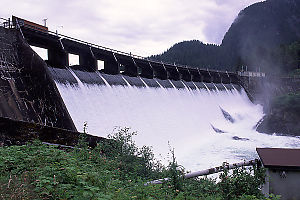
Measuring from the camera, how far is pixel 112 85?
1959 cm

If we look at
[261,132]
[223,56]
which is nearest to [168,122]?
[261,132]

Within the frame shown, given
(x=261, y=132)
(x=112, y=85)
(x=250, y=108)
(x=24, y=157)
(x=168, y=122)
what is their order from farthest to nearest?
(x=250, y=108) < (x=261, y=132) < (x=168, y=122) < (x=112, y=85) < (x=24, y=157)

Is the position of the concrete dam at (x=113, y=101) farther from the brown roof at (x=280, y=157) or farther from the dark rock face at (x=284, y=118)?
the brown roof at (x=280, y=157)

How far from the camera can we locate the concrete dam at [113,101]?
39.8 ft

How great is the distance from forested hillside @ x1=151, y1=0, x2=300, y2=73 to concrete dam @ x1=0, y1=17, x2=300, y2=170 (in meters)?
83.8

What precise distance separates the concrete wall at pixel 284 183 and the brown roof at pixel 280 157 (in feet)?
0.57

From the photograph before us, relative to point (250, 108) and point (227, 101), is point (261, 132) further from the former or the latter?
point (250, 108)

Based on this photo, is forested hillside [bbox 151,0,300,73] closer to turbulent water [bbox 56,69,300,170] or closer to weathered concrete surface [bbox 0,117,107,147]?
turbulent water [bbox 56,69,300,170]

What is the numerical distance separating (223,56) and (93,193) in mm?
132091

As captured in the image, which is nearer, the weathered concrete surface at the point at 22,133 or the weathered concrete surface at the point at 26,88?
the weathered concrete surface at the point at 22,133

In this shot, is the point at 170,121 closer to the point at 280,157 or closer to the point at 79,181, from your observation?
the point at 280,157

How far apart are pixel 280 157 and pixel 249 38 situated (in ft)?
438

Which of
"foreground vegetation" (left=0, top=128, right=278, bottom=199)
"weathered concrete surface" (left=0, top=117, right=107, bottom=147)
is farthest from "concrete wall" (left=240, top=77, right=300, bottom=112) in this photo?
"weathered concrete surface" (left=0, top=117, right=107, bottom=147)

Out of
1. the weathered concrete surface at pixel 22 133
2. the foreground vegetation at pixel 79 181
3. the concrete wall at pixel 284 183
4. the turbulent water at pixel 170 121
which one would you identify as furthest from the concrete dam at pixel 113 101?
the concrete wall at pixel 284 183
